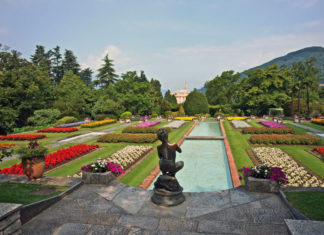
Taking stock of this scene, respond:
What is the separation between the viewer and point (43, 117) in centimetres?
3080

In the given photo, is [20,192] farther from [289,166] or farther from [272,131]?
[272,131]

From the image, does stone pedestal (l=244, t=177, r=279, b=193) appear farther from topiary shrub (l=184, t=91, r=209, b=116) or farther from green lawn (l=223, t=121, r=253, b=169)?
topiary shrub (l=184, t=91, r=209, b=116)

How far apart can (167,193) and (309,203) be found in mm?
3479

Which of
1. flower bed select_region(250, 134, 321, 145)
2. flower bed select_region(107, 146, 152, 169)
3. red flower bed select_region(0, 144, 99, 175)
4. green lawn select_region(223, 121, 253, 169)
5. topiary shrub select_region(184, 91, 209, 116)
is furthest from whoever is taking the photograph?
topiary shrub select_region(184, 91, 209, 116)

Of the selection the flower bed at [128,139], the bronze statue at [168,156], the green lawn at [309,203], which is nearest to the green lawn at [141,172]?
the bronze statue at [168,156]

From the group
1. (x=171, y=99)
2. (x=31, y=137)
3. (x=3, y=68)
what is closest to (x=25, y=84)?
(x=3, y=68)

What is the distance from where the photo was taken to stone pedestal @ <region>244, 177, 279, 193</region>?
5.86 meters

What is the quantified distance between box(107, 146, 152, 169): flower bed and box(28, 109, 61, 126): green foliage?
2234cm

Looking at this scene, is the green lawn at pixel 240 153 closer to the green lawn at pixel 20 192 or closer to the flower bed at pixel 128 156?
the flower bed at pixel 128 156

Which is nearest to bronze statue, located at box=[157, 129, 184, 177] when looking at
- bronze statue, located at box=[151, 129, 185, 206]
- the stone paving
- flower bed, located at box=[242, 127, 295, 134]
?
bronze statue, located at box=[151, 129, 185, 206]

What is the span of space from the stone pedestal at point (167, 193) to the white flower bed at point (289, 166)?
502cm

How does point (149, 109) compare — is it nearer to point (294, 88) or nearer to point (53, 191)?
point (294, 88)

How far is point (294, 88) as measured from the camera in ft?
122

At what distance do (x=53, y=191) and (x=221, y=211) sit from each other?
4.97 m
